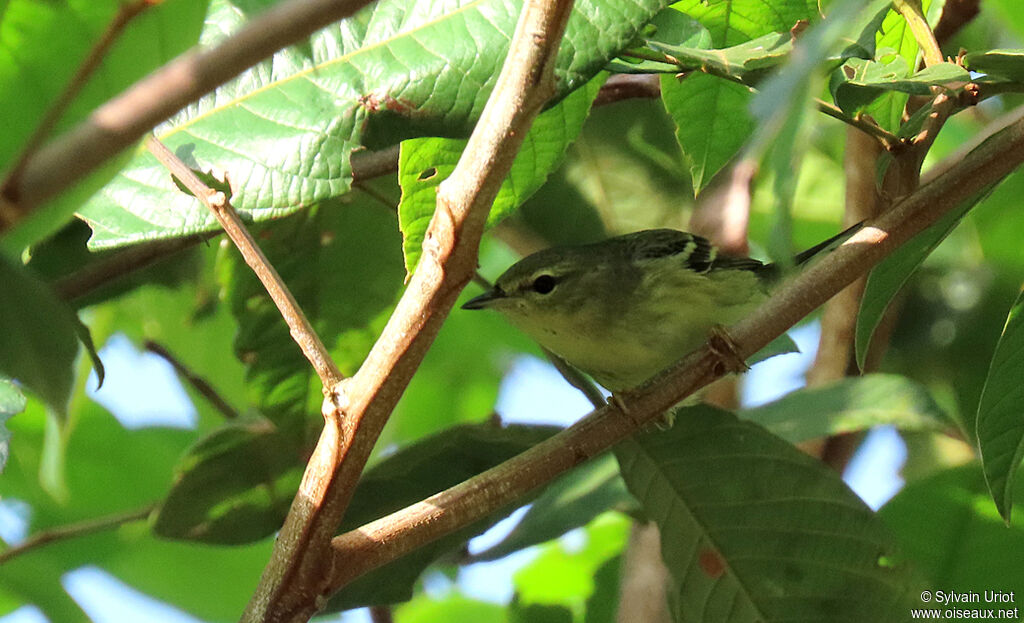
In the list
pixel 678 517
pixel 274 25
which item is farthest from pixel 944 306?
pixel 274 25

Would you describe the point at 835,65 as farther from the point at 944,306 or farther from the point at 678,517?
the point at 944,306

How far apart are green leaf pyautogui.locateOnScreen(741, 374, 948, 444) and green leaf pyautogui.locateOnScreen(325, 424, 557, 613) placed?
693mm

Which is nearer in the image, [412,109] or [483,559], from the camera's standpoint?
[412,109]

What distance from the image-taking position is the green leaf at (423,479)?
2.29 metres

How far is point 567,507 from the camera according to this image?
2680mm

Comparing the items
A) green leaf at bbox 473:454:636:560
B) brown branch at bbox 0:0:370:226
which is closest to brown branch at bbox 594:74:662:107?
green leaf at bbox 473:454:636:560

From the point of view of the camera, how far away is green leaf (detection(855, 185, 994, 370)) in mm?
1765

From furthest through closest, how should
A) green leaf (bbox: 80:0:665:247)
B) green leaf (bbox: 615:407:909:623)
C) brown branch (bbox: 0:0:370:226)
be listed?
1. green leaf (bbox: 615:407:909:623)
2. green leaf (bbox: 80:0:665:247)
3. brown branch (bbox: 0:0:370:226)

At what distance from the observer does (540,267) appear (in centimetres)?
301

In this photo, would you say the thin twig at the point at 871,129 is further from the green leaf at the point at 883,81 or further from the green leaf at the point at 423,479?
the green leaf at the point at 423,479

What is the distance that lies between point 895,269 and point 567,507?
116 centimetres

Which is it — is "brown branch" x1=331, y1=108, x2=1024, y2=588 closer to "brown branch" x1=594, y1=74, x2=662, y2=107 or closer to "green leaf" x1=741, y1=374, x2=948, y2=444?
"green leaf" x1=741, y1=374, x2=948, y2=444

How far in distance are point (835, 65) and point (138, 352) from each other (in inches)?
113

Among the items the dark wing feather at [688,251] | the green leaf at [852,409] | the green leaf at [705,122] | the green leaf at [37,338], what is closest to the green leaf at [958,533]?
the green leaf at [852,409]
